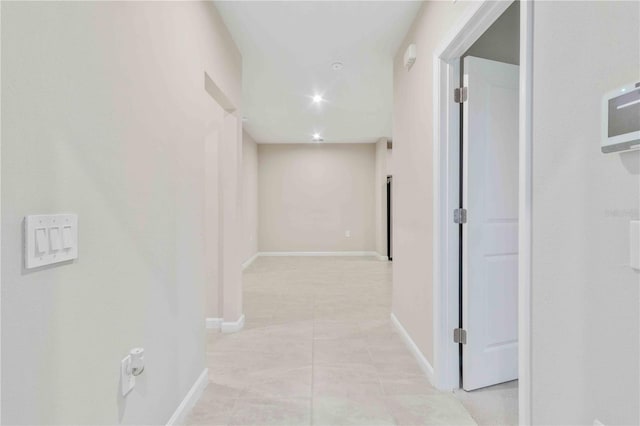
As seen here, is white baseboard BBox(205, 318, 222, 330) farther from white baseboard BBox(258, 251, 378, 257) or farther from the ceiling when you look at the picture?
white baseboard BBox(258, 251, 378, 257)

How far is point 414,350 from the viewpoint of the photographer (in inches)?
94.9

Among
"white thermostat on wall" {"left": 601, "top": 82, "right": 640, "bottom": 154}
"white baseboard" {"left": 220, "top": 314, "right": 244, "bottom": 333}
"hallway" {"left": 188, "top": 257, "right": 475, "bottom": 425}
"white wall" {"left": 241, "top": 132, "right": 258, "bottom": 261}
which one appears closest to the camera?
"white thermostat on wall" {"left": 601, "top": 82, "right": 640, "bottom": 154}

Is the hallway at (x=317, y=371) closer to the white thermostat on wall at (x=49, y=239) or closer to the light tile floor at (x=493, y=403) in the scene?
the light tile floor at (x=493, y=403)

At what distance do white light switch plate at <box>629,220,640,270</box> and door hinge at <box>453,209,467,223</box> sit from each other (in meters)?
1.14

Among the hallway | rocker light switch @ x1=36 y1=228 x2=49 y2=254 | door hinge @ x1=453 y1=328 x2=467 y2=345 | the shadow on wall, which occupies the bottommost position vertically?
the hallway

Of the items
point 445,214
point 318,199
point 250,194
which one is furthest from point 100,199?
point 318,199

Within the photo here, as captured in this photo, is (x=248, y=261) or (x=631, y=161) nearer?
(x=631, y=161)

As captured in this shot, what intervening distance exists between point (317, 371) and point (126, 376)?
1301mm

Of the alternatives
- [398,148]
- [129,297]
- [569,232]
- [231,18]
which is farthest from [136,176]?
[398,148]

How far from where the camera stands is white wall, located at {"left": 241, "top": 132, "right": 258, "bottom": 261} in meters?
6.46

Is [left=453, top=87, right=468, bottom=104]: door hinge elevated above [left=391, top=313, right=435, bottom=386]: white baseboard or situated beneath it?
elevated above

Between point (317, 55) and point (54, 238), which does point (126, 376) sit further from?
point (317, 55)

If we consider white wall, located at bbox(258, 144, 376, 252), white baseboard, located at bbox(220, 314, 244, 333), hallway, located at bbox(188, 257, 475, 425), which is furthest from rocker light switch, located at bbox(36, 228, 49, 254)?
white wall, located at bbox(258, 144, 376, 252)

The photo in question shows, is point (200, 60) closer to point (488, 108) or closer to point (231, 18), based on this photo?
point (231, 18)
